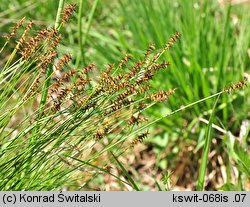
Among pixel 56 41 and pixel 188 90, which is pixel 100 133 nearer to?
pixel 56 41

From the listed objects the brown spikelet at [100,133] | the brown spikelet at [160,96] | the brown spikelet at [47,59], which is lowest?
the brown spikelet at [100,133]

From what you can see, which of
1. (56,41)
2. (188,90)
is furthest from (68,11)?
(188,90)

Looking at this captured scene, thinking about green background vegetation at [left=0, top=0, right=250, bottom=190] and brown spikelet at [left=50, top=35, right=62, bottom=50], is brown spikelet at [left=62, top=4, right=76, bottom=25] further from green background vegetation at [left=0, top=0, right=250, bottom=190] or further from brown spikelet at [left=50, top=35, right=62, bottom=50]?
green background vegetation at [left=0, top=0, right=250, bottom=190]

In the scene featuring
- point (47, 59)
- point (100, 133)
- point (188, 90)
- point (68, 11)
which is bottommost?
point (100, 133)

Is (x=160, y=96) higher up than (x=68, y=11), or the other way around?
(x=68, y=11)

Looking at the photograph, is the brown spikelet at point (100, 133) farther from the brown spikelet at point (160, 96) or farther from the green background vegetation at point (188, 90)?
the green background vegetation at point (188, 90)

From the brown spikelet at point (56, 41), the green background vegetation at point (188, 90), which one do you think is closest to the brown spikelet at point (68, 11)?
the brown spikelet at point (56, 41)

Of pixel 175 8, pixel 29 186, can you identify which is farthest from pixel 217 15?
pixel 29 186

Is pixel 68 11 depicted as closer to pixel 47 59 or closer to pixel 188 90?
pixel 47 59

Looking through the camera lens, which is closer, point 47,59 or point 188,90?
point 47,59

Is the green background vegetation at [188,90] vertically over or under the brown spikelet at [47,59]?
over

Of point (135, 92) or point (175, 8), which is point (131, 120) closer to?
point (135, 92)

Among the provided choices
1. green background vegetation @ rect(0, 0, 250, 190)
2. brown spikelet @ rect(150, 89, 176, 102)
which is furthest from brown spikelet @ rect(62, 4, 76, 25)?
green background vegetation @ rect(0, 0, 250, 190)

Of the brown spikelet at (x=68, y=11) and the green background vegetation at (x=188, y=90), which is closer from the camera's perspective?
the brown spikelet at (x=68, y=11)
